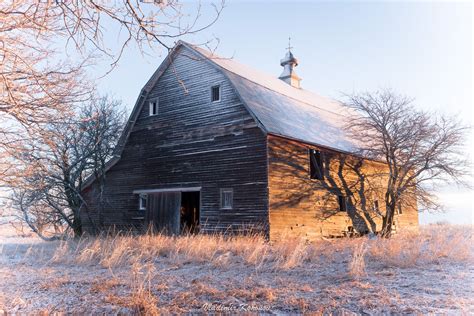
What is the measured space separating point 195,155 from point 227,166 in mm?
1916

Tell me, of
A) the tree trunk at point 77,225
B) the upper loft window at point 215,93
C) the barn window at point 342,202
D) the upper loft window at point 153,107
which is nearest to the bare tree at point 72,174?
the tree trunk at point 77,225

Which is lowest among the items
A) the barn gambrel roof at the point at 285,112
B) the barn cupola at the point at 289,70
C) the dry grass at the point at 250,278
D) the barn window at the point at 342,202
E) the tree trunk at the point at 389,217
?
the dry grass at the point at 250,278

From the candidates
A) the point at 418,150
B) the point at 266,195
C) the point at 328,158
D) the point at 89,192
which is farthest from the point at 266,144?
the point at 89,192

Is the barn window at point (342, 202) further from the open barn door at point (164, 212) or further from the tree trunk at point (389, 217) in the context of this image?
the open barn door at point (164, 212)

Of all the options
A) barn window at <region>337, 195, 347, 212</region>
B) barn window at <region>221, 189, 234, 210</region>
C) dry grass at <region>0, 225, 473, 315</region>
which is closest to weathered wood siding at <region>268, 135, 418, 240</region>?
barn window at <region>337, 195, 347, 212</region>

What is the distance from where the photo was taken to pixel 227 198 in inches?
554

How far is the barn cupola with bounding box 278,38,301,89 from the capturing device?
2648 cm

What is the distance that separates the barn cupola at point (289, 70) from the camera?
26484mm

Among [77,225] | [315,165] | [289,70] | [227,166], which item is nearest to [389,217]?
[315,165]

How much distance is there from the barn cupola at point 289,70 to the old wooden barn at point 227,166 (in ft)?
23.2

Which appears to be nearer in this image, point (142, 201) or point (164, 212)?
point (164, 212)

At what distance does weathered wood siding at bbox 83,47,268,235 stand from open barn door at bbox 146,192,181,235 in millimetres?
505

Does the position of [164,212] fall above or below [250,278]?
above

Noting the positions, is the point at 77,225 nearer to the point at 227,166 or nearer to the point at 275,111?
the point at 227,166
